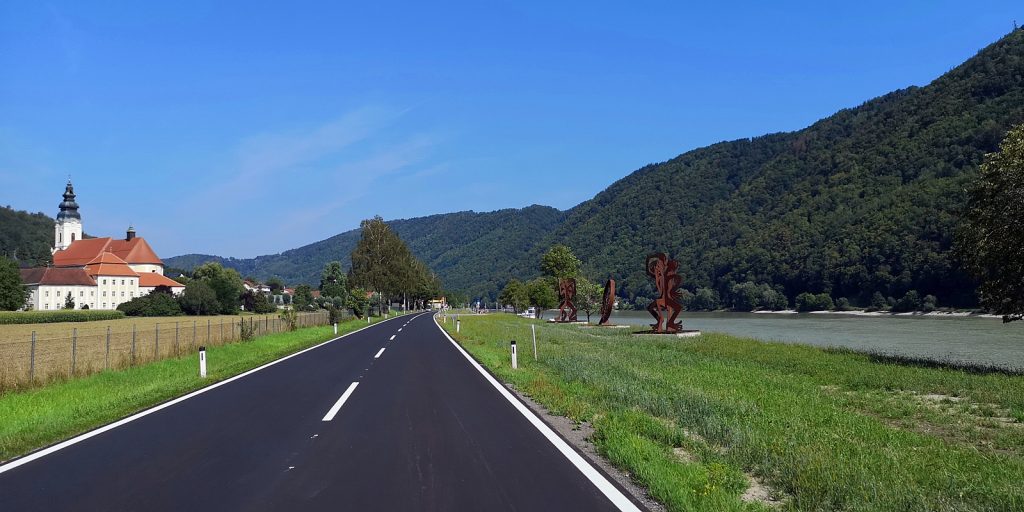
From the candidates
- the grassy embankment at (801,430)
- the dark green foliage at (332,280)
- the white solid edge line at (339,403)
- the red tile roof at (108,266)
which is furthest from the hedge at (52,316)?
the dark green foliage at (332,280)

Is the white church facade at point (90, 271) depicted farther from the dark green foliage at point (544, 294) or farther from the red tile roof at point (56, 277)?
the dark green foliage at point (544, 294)

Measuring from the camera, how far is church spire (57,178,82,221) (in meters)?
132

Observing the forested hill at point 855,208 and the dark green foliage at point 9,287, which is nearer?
the dark green foliage at point 9,287

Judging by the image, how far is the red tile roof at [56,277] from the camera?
99.8 m

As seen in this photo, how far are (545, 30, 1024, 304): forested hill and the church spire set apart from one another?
114 metres

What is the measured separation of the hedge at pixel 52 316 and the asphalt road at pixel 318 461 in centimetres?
5946

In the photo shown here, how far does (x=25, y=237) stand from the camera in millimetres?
161000

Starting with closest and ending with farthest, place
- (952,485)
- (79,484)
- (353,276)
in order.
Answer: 1. (952,485)
2. (79,484)
3. (353,276)

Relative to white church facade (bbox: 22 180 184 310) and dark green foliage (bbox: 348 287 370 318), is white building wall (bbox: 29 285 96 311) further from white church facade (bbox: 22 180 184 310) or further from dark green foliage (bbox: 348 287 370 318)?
dark green foliage (bbox: 348 287 370 318)

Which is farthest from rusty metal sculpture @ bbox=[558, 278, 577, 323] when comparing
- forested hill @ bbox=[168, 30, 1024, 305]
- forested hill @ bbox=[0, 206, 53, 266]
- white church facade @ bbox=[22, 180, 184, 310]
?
forested hill @ bbox=[0, 206, 53, 266]

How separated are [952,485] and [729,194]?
178 metres

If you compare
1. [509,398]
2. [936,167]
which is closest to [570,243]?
[936,167]

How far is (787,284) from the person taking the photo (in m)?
101

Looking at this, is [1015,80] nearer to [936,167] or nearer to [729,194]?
[936,167]
